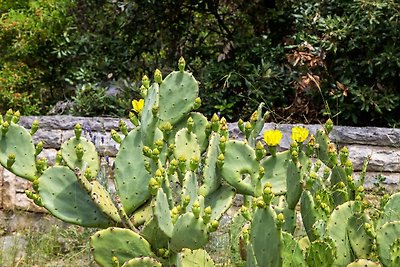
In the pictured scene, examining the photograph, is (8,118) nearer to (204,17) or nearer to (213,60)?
(213,60)

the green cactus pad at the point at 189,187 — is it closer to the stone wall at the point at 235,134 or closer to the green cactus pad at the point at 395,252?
the green cactus pad at the point at 395,252

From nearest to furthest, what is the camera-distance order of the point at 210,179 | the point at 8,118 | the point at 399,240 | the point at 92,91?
the point at 399,240
the point at 210,179
the point at 8,118
the point at 92,91

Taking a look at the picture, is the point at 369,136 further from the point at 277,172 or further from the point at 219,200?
the point at 219,200

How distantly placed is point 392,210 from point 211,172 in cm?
78

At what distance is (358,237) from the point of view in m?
2.76

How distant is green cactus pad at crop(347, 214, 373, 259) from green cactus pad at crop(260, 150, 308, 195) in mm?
668

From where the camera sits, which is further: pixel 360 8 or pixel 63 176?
pixel 360 8

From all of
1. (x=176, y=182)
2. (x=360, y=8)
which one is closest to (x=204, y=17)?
(x=360, y=8)

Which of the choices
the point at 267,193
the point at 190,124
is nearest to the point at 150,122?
the point at 190,124

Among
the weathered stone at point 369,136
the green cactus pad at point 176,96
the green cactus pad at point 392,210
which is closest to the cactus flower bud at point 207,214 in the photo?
the green cactus pad at point 392,210

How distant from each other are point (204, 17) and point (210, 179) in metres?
5.04

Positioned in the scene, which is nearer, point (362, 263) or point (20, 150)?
point (362, 263)

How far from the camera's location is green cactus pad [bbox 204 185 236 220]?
10.4 feet

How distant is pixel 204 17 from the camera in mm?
8023
